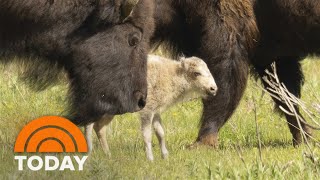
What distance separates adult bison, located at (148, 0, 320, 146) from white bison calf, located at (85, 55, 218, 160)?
1.65 feet

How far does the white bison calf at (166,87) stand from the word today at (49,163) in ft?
2.85

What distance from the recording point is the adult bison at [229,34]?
8.03 meters

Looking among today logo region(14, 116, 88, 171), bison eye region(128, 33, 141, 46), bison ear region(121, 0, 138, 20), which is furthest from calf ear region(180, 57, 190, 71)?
today logo region(14, 116, 88, 171)

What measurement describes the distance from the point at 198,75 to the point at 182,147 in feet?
2.34

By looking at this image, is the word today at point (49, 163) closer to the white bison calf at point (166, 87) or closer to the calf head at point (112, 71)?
the calf head at point (112, 71)

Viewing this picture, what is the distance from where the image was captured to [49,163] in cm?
639

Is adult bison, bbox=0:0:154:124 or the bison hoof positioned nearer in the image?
adult bison, bbox=0:0:154:124

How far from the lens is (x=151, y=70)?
7.46 metres

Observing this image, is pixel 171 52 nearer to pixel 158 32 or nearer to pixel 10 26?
pixel 158 32

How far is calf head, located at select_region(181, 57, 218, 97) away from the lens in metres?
7.50

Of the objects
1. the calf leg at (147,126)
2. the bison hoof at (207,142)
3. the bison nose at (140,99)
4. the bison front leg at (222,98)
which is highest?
the bison nose at (140,99)

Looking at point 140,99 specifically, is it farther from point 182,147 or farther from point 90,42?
point 182,147

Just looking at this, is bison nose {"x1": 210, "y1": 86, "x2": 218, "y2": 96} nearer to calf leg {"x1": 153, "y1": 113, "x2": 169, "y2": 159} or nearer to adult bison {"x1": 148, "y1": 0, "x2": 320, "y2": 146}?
calf leg {"x1": 153, "y1": 113, "x2": 169, "y2": 159}

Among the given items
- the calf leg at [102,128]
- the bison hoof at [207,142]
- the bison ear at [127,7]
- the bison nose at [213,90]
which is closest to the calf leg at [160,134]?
the calf leg at [102,128]
